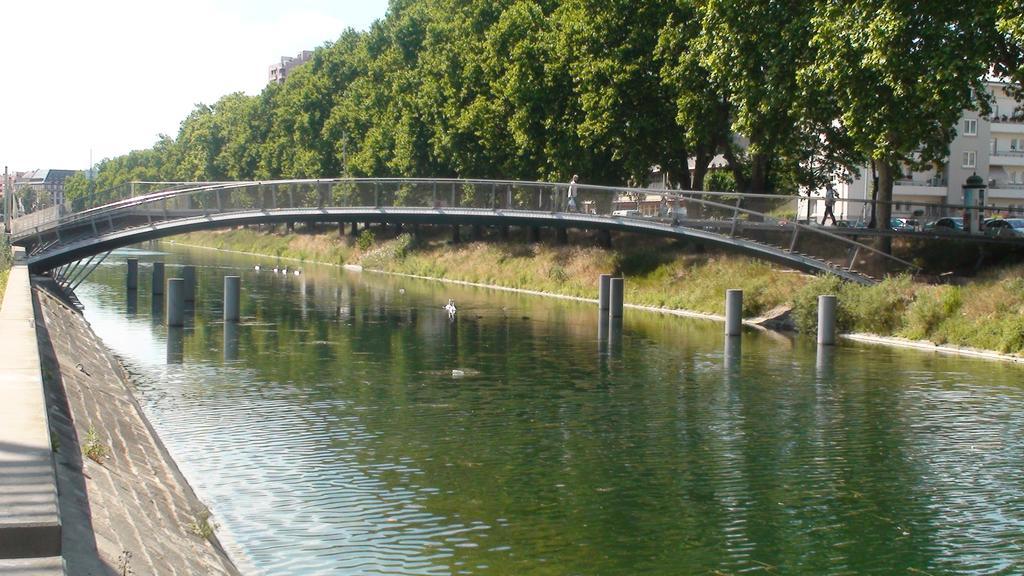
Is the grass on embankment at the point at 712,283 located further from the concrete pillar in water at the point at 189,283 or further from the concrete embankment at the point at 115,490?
the concrete embankment at the point at 115,490

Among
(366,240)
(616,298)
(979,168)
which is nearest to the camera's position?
(616,298)

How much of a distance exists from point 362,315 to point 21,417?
110 feet

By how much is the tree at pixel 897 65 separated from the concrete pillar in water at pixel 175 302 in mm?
21815

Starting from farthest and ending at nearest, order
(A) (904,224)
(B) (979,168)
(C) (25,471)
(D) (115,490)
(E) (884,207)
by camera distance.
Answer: (B) (979,168), (A) (904,224), (E) (884,207), (D) (115,490), (C) (25,471)

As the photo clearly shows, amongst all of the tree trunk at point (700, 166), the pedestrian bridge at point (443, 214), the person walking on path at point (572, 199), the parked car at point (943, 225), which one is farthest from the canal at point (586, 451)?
the tree trunk at point (700, 166)

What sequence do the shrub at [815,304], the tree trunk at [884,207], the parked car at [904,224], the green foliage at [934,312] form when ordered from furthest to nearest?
the parked car at [904,224], the tree trunk at [884,207], the shrub at [815,304], the green foliage at [934,312]

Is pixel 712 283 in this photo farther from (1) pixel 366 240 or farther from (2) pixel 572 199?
(1) pixel 366 240

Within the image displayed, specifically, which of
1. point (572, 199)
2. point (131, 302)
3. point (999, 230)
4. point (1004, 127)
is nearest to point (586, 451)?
point (572, 199)

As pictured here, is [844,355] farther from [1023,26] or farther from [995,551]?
[995,551]

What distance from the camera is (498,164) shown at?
65.7m

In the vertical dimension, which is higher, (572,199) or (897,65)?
(897,65)

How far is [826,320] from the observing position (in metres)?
36.6

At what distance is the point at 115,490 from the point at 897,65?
28.9 metres

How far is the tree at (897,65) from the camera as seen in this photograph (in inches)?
1393
